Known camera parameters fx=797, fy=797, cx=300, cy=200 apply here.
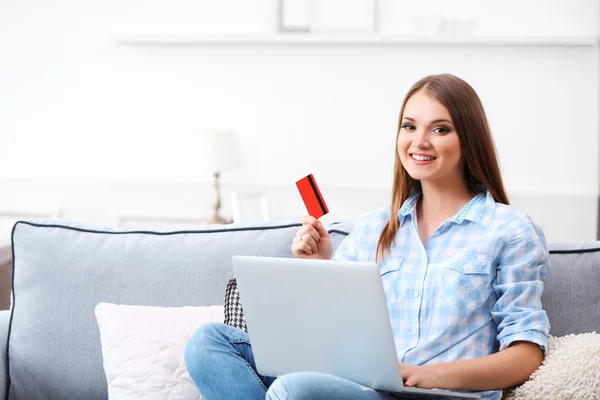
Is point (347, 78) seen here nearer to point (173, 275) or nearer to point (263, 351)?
point (173, 275)

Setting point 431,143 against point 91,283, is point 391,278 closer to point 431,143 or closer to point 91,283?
point 431,143

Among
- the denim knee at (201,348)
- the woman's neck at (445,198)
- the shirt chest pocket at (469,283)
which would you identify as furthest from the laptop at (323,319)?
the woman's neck at (445,198)

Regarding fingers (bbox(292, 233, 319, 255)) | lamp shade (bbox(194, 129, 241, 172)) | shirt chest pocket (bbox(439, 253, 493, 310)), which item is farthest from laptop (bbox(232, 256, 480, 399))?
lamp shade (bbox(194, 129, 241, 172))

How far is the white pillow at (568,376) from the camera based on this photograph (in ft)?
4.55

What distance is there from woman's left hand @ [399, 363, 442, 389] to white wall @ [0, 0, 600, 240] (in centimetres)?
260

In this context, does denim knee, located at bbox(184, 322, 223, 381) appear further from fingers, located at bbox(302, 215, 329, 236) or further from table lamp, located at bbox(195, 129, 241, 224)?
table lamp, located at bbox(195, 129, 241, 224)

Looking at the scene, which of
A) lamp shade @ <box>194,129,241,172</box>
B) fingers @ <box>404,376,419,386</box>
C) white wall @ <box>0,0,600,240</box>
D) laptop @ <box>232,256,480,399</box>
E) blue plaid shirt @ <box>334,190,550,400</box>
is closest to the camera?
laptop @ <box>232,256,480,399</box>

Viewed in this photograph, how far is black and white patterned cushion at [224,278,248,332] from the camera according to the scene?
174cm

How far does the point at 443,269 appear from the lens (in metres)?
1.59

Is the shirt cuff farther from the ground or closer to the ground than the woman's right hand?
closer to the ground

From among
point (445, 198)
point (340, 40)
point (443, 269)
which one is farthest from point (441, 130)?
point (340, 40)

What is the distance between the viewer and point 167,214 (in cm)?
418

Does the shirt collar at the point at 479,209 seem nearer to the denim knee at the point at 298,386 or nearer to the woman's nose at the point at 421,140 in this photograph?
the woman's nose at the point at 421,140

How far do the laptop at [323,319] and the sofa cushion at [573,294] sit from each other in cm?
48
